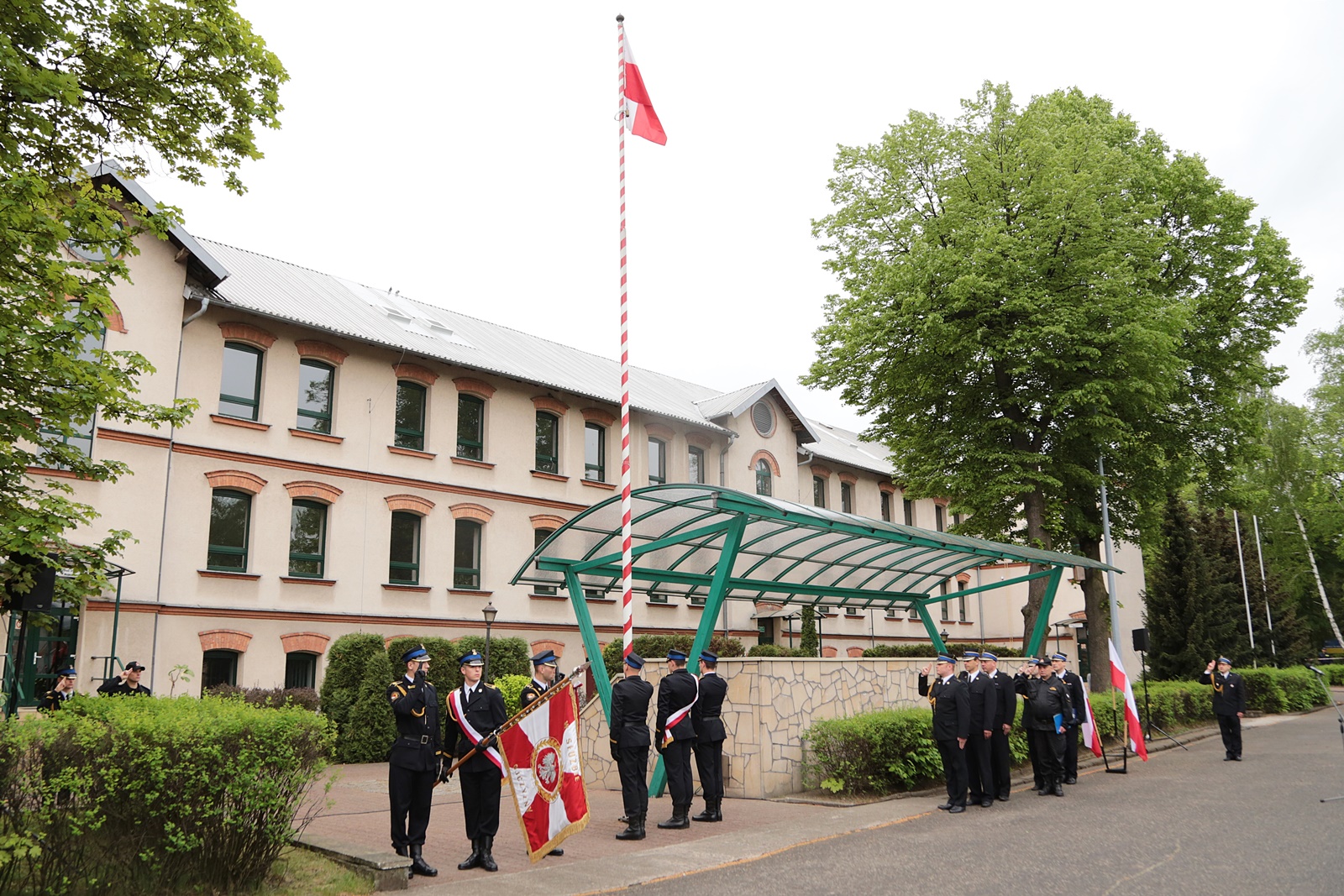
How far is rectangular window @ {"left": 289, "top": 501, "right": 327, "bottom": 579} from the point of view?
73.2 feet

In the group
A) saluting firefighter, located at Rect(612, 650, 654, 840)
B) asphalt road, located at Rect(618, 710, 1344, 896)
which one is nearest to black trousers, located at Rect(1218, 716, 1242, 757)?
asphalt road, located at Rect(618, 710, 1344, 896)

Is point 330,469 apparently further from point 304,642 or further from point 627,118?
point 627,118

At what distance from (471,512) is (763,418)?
12.7 metres

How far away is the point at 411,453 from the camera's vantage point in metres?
24.5

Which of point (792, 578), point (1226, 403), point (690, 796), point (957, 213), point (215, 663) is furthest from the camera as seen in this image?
point (1226, 403)

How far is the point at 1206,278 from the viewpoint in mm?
24609

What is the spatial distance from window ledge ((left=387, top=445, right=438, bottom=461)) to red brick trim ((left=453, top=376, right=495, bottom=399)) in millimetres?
2079

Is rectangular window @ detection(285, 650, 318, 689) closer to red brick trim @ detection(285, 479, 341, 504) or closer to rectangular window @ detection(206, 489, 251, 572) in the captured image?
rectangular window @ detection(206, 489, 251, 572)

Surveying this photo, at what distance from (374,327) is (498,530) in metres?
6.24

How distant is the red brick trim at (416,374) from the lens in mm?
24594

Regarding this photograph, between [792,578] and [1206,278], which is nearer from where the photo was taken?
[792,578]

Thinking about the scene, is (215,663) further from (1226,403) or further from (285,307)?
(1226,403)

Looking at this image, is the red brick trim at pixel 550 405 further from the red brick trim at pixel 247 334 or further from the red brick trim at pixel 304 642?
the red brick trim at pixel 304 642

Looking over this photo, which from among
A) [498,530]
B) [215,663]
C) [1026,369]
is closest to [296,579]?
[215,663]
